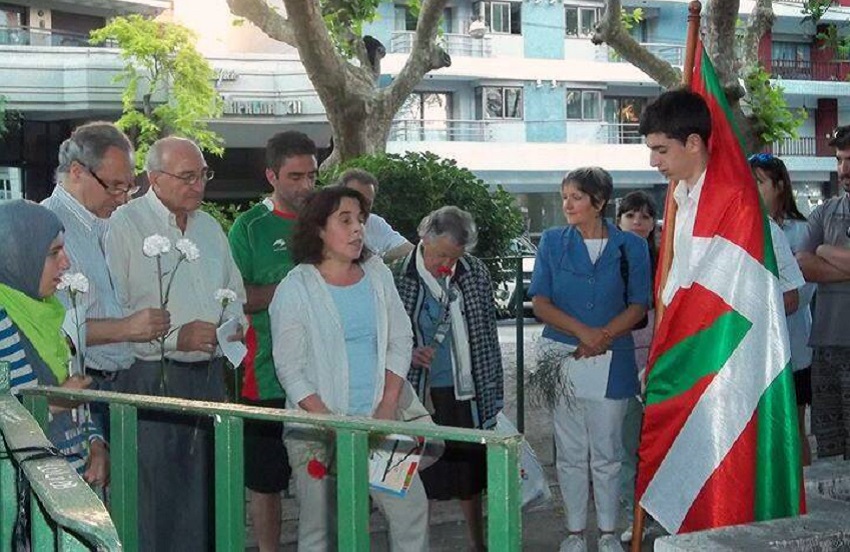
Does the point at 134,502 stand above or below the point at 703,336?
below

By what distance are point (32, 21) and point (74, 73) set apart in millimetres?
5113

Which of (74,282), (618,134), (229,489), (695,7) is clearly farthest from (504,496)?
(618,134)

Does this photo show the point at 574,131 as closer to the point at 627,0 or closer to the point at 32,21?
the point at 627,0

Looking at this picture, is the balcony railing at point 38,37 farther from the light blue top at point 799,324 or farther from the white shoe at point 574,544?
the white shoe at point 574,544

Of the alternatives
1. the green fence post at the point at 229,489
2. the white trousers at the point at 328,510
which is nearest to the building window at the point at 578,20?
the white trousers at the point at 328,510

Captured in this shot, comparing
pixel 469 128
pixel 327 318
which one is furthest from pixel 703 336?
pixel 469 128

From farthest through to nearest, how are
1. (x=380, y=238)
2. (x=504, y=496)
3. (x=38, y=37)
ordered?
1. (x=38, y=37)
2. (x=380, y=238)
3. (x=504, y=496)

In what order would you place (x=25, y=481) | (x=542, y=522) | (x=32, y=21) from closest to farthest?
(x=25, y=481) → (x=542, y=522) → (x=32, y=21)

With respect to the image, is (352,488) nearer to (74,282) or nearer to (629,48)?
(74,282)

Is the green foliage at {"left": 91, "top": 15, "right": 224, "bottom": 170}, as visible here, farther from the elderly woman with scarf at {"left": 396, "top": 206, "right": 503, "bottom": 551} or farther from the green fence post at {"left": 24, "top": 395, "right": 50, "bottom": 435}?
the green fence post at {"left": 24, "top": 395, "right": 50, "bottom": 435}

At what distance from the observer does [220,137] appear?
90.8 feet

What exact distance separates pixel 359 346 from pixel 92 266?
3.66ft

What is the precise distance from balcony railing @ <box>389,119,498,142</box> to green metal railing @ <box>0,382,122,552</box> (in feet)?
109

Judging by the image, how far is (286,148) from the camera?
6.21 metres
